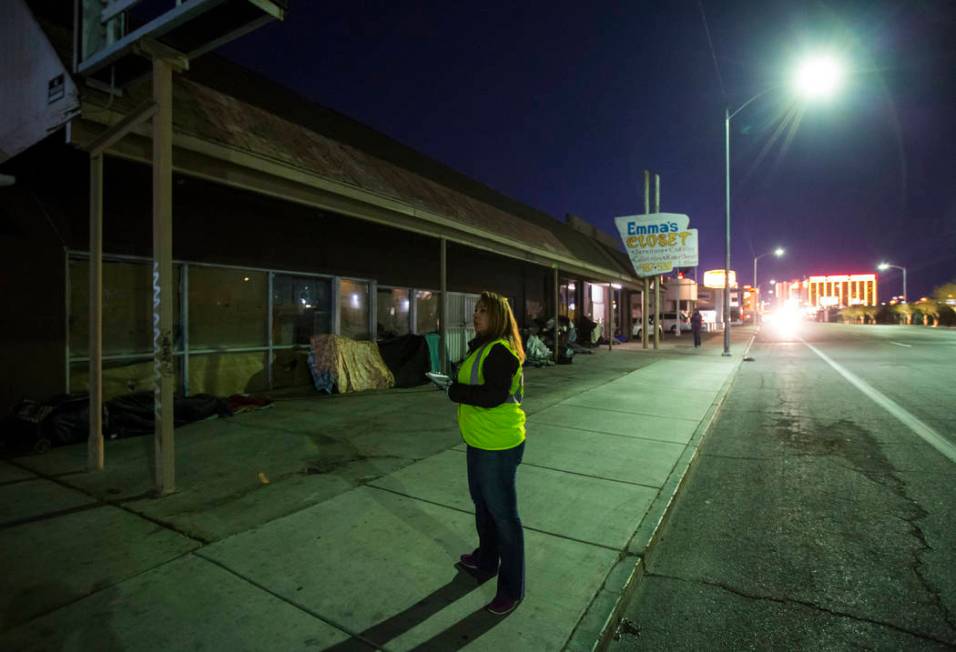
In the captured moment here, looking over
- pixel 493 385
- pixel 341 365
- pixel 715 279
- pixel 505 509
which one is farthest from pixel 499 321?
pixel 715 279

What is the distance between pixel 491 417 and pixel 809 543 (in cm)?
283

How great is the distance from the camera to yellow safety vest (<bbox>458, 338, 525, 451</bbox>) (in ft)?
9.05

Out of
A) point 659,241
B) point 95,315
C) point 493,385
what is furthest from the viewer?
point 659,241

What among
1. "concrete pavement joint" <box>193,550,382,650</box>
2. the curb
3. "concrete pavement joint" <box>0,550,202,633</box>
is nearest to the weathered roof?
"concrete pavement joint" <box>0,550,202,633</box>

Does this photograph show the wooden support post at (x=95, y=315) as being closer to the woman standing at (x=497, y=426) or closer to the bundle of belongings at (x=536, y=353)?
the woman standing at (x=497, y=426)

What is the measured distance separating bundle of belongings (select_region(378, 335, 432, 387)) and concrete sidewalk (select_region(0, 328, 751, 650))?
392 centimetres

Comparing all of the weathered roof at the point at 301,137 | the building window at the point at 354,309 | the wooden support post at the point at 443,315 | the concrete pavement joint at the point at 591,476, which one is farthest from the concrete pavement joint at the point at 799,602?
the building window at the point at 354,309

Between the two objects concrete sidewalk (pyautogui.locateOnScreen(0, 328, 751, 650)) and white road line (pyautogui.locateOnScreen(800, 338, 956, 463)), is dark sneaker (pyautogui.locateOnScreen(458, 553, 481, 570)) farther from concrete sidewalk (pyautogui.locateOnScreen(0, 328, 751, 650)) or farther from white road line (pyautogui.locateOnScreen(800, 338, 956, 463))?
white road line (pyautogui.locateOnScreen(800, 338, 956, 463))

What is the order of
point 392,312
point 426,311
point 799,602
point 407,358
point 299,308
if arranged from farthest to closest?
point 426,311 → point 392,312 → point 407,358 → point 299,308 → point 799,602

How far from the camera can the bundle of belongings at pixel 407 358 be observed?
1057cm

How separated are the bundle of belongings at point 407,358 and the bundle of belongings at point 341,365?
1.61ft

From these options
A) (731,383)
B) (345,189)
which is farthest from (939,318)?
(345,189)

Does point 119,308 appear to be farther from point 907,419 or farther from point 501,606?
point 907,419

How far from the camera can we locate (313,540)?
11.6 feet
